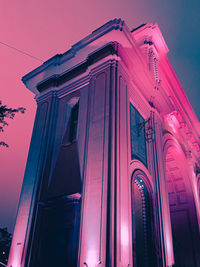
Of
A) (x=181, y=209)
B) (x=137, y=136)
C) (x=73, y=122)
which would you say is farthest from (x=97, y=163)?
(x=181, y=209)

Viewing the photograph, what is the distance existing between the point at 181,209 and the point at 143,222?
707 centimetres

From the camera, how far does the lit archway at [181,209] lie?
1338 cm

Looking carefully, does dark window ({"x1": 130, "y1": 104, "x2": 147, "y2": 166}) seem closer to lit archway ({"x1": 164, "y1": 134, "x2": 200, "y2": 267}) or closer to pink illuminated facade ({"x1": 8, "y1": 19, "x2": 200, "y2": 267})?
pink illuminated facade ({"x1": 8, "y1": 19, "x2": 200, "y2": 267})

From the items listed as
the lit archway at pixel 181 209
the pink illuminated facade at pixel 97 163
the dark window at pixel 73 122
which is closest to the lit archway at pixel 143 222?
the pink illuminated facade at pixel 97 163

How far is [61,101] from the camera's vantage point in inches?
408

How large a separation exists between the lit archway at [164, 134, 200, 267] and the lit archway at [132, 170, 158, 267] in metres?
4.43

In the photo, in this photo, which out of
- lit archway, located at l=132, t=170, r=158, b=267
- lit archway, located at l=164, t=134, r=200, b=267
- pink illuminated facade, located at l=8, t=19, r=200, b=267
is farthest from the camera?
lit archway, located at l=164, t=134, r=200, b=267

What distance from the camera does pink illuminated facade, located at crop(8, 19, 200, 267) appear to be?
666 cm

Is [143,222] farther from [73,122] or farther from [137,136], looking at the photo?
[73,122]

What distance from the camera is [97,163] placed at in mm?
7320

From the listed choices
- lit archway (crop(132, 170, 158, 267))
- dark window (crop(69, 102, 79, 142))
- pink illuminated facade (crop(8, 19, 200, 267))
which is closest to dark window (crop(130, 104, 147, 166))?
pink illuminated facade (crop(8, 19, 200, 267))

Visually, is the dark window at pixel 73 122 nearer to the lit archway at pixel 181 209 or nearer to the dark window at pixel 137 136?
the dark window at pixel 137 136

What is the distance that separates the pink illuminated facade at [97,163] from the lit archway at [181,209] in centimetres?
258

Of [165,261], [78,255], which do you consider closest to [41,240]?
[78,255]
